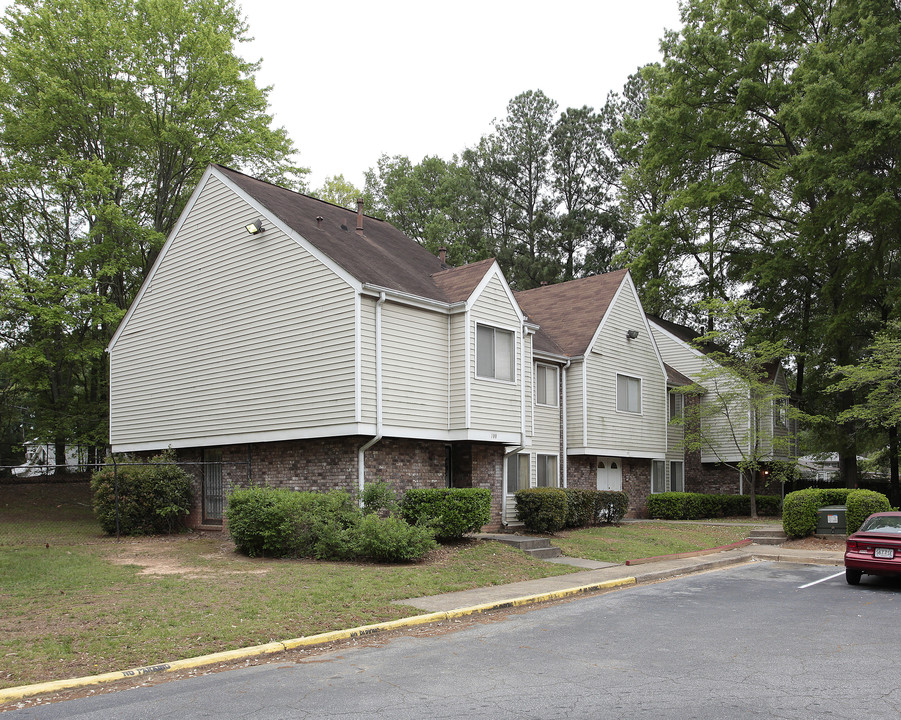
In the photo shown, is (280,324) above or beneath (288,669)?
above

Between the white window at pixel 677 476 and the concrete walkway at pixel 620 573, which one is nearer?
the concrete walkway at pixel 620 573

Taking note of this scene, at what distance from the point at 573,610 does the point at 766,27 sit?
32.3m

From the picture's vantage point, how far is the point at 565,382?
88.0ft

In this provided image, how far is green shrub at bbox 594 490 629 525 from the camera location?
2447cm

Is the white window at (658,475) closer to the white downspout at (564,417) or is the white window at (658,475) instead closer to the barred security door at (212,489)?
the white downspout at (564,417)

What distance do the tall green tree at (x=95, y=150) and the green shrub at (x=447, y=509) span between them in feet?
53.5

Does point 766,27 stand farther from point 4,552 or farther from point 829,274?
point 4,552

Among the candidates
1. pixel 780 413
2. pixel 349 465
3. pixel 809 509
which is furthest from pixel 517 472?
pixel 780 413

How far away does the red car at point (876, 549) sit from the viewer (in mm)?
13992

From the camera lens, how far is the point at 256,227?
66.0 ft

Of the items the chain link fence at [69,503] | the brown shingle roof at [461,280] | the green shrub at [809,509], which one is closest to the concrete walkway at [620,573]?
the green shrub at [809,509]

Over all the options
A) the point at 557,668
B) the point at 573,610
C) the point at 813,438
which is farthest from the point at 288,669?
the point at 813,438

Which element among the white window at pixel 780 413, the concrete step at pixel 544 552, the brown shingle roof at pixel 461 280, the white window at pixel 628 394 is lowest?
the concrete step at pixel 544 552

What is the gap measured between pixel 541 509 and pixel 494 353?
4442 mm
